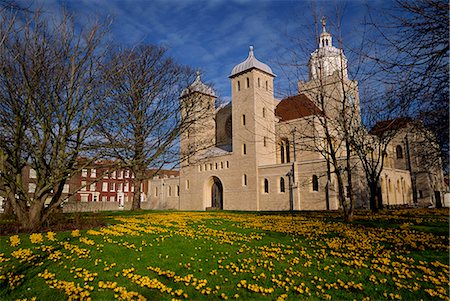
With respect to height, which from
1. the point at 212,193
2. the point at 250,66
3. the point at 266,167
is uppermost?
the point at 250,66

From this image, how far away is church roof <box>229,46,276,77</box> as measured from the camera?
4003 cm

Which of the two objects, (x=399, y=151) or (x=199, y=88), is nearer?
(x=199, y=88)

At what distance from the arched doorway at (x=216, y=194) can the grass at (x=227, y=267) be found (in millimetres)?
32891

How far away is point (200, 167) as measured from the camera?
145 feet

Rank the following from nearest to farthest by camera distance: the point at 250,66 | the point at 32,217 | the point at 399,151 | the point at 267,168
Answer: the point at 32,217 < the point at 267,168 < the point at 250,66 < the point at 399,151

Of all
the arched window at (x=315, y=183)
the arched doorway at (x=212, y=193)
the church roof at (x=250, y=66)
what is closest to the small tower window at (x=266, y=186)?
the arched window at (x=315, y=183)

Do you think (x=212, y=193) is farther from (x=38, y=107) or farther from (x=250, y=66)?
(x=38, y=107)

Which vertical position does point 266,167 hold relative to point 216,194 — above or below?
above

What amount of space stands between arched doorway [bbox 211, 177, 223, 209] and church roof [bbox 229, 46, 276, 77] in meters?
15.1

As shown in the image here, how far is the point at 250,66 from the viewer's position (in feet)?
131

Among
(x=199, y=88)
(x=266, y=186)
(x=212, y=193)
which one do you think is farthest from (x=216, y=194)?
(x=199, y=88)

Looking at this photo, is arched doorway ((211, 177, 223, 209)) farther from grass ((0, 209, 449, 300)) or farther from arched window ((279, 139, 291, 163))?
grass ((0, 209, 449, 300))

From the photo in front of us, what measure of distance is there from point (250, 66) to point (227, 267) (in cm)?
3659

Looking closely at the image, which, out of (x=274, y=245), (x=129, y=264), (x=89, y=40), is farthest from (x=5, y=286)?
(x=89, y=40)
